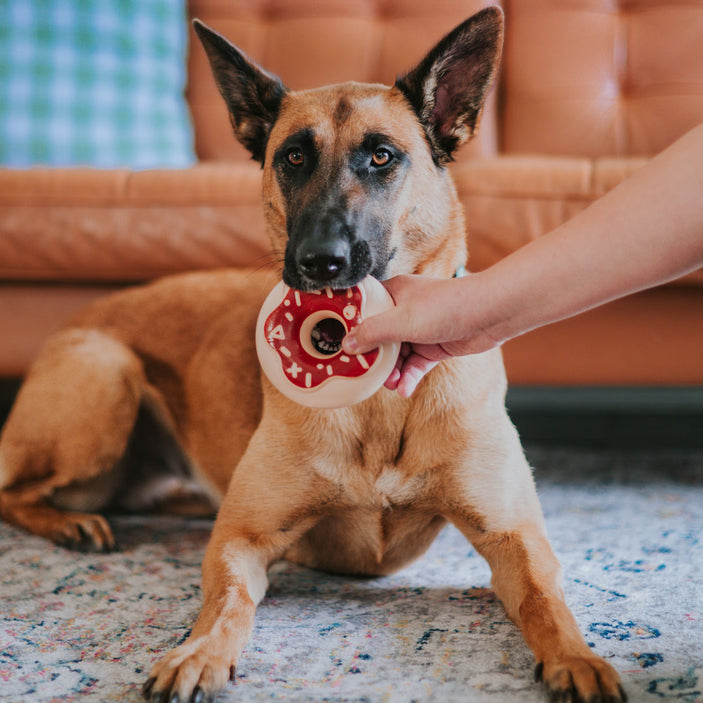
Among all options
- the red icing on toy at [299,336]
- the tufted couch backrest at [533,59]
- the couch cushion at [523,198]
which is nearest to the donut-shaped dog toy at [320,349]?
the red icing on toy at [299,336]

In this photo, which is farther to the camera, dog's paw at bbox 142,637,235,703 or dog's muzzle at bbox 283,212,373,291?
dog's muzzle at bbox 283,212,373,291

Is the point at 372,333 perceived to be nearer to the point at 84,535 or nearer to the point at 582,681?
the point at 582,681

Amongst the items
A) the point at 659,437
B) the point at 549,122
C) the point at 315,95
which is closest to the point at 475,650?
the point at 315,95

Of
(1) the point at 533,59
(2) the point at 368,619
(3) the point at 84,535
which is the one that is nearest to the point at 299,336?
(2) the point at 368,619

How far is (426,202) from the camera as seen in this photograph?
1.55 metres

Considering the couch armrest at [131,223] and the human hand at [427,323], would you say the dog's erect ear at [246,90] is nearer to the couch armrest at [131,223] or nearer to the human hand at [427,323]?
the couch armrest at [131,223]

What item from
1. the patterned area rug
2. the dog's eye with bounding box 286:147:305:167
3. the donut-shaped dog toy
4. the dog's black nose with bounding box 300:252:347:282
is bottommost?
the patterned area rug

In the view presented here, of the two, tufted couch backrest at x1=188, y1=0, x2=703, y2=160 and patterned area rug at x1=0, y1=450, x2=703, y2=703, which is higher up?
tufted couch backrest at x1=188, y1=0, x2=703, y2=160

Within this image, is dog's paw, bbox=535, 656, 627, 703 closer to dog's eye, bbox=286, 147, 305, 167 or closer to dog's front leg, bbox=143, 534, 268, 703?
dog's front leg, bbox=143, 534, 268, 703

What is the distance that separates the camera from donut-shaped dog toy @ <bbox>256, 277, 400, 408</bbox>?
4.15 feet

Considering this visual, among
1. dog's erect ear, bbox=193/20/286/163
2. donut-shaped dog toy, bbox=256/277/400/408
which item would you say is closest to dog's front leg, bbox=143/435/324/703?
donut-shaped dog toy, bbox=256/277/400/408

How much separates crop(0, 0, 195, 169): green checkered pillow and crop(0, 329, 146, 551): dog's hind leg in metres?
2.27

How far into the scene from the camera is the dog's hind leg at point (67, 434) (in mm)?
1940

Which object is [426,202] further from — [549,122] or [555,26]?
[555,26]
